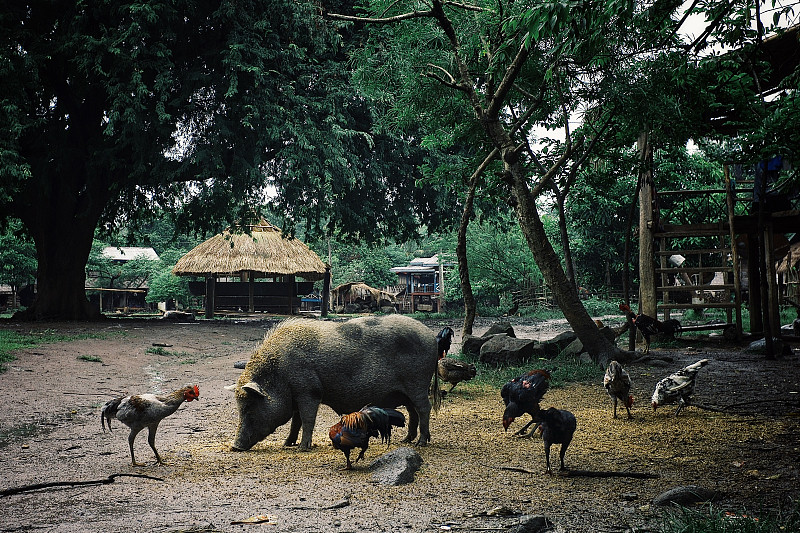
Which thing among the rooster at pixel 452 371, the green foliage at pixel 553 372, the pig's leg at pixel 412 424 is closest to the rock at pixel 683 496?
the pig's leg at pixel 412 424

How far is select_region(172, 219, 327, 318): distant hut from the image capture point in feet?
97.2

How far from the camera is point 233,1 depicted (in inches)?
691

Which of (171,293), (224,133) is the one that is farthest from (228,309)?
(224,133)

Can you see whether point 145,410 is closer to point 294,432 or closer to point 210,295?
point 294,432

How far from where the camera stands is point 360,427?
529 cm

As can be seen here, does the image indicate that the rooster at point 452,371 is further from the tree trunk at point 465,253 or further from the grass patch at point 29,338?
the grass patch at point 29,338

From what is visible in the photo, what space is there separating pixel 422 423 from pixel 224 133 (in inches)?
522

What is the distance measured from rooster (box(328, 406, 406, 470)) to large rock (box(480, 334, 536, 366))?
6.37 metres

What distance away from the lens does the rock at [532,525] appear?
3.85 metres

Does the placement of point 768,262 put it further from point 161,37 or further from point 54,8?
point 54,8

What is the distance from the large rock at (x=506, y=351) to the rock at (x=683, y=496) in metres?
7.39

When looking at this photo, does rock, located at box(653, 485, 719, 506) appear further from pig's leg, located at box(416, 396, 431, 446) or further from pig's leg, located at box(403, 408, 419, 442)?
pig's leg, located at box(403, 408, 419, 442)

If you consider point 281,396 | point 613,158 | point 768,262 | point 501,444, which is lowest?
point 501,444

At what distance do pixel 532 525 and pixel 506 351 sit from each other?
7955mm
